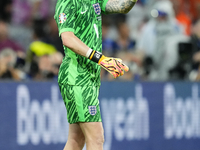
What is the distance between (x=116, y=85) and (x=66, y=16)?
328 centimetres

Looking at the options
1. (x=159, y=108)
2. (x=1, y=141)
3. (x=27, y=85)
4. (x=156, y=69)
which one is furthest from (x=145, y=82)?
(x=1, y=141)

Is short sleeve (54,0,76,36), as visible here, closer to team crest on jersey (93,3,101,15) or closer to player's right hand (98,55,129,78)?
team crest on jersey (93,3,101,15)

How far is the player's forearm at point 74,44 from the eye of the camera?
414 cm

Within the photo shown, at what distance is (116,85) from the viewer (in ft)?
24.2

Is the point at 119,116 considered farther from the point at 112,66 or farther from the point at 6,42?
the point at 112,66

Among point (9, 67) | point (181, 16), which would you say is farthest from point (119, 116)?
point (181, 16)

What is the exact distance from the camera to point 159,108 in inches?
300

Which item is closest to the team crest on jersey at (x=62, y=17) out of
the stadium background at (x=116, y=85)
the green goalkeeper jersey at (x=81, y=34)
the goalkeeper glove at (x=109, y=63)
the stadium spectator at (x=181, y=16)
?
the green goalkeeper jersey at (x=81, y=34)

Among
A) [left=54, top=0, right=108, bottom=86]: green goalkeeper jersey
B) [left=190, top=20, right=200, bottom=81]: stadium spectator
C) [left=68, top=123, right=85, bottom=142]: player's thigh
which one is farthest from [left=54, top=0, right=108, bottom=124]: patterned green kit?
[left=190, top=20, right=200, bottom=81]: stadium spectator

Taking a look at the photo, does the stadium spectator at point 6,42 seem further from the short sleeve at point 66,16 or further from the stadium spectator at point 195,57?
the short sleeve at point 66,16

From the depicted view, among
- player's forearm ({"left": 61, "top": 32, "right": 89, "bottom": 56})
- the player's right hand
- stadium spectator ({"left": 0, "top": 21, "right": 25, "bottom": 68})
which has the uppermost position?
stadium spectator ({"left": 0, "top": 21, "right": 25, "bottom": 68})

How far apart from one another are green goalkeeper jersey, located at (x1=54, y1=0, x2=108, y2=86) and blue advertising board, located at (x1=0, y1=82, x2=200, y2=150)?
2.52m

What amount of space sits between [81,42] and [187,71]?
477cm

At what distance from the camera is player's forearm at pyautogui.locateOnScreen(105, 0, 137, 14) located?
184 inches
